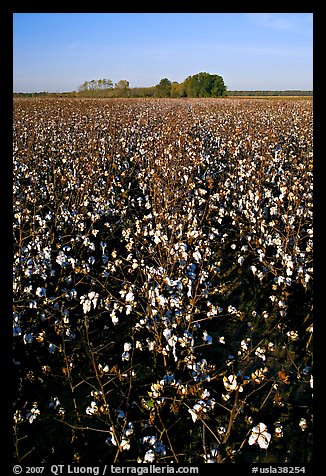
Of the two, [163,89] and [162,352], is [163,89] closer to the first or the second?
[163,89]

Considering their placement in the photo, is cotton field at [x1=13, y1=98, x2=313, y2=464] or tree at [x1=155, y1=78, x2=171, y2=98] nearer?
cotton field at [x1=13, y1=98, x2=313, y2=464]

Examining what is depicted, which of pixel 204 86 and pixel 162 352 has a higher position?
pixel 204 86

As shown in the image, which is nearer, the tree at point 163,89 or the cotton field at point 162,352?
the cotton field at point 162,352

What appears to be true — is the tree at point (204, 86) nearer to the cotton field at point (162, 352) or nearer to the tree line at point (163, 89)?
the tree line at point (163, 89)

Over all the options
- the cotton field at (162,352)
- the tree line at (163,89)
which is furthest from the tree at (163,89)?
the cotton field at (162,352)

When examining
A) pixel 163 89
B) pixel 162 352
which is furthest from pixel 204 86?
pixel 162 352

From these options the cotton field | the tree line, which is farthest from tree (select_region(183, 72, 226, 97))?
the cotton field

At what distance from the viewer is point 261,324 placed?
5035 mm

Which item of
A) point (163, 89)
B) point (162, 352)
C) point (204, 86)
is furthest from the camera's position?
point (204, 86)

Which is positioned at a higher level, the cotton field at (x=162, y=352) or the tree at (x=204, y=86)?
the tree at (x=204, y=86)

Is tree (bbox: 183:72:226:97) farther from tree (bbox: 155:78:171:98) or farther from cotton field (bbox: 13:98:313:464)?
cotton field (bbox: 13:98:313:464)

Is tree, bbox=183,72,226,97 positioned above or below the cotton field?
above

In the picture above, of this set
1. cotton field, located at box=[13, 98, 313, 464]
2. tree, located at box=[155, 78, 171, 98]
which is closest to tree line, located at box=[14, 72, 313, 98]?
tree, located at box=[155, 78, 171, 98]
